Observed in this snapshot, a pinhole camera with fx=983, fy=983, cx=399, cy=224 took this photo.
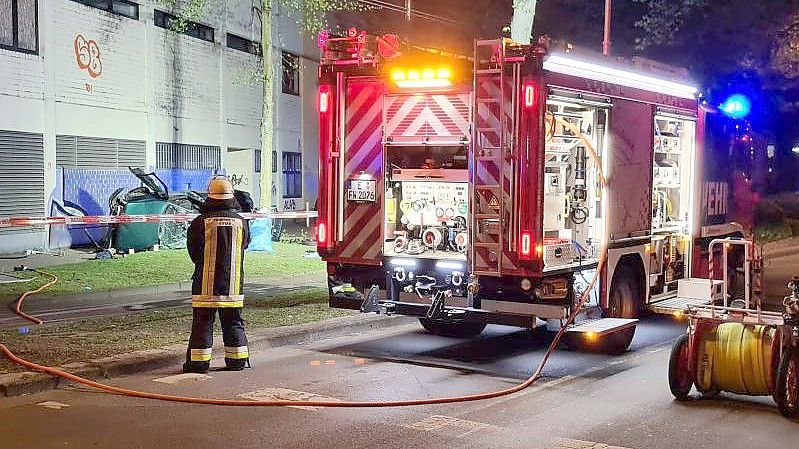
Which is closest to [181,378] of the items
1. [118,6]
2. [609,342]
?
[609,342]

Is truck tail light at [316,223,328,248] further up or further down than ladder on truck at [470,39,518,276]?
further down

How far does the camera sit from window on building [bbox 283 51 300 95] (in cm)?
3014

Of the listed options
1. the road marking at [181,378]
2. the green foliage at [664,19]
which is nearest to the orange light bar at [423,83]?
the road marking at [181,378]

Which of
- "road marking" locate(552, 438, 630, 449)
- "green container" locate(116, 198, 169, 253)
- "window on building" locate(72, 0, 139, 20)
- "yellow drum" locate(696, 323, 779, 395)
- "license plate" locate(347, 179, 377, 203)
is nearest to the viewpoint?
"road marking" locate(552, 438, 630, 449)

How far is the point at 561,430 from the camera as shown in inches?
267

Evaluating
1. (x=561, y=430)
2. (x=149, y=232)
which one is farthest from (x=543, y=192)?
(x=149, y=232)

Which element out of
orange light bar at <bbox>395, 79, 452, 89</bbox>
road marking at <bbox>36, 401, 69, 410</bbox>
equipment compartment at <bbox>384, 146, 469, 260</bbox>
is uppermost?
orange light bar at <bbox>395, 79, 452, 89</bbox>

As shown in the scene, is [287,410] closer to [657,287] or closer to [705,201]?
[657,287]

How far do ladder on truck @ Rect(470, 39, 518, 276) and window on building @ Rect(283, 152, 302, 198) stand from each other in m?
21.8

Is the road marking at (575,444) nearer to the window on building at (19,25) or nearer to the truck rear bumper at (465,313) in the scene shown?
the truck rear bumper at (465,313)

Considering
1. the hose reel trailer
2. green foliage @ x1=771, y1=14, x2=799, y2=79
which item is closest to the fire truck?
the hose reel trailer

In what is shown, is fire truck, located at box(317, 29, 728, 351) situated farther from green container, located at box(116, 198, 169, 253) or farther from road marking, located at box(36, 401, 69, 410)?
green container, located at box(116, 198, 169, 253)

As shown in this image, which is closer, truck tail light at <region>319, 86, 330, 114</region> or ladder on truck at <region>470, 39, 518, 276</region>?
ladder on truck at <region>470, 39, 518, 276</region>

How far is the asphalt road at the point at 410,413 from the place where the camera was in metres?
6.47
